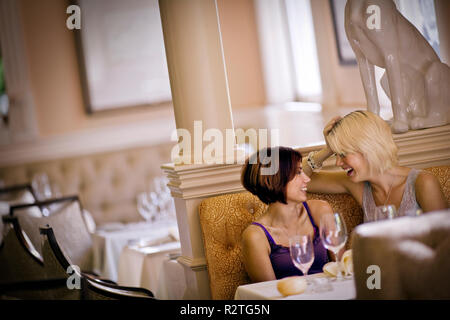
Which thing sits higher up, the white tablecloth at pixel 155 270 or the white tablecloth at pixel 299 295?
the white tablecloth at pixel 299 295

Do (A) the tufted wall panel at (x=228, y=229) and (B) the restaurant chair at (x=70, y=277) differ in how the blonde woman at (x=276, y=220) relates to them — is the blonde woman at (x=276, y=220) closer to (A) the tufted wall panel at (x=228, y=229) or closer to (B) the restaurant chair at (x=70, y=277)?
(A) the tufted wall panel at (x=228, y=229)

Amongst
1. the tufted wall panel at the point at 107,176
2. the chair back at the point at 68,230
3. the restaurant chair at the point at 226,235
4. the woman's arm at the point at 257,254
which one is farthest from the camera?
the tufted wall panel at the point at 107,176

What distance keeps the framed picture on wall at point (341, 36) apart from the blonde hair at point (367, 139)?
2.48 meters

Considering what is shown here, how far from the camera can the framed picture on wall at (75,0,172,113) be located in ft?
22.0

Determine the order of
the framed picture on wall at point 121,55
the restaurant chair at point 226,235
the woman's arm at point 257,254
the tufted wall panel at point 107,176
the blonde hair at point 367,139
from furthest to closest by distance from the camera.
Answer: the framed picture on wall at point 121,55 → the tufted wall panel at point 107,176 → the restaurant chair at point 226,235 → the blonde hair at point 367,139 → the woman's arm at point 257,254

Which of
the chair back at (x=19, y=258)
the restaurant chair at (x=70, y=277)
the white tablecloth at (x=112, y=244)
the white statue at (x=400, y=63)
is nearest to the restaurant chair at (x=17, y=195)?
the white tablecloth at (x=112, y=244)

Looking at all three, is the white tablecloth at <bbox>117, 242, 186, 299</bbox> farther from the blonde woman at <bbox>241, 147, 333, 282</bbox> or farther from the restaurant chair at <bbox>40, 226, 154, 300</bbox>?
the blonde woman at <bbox>241, 147, 333, 282</bbox>

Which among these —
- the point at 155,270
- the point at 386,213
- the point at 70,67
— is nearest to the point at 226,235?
the point at 386,213

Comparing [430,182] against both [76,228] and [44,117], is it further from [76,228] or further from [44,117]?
[44,117]

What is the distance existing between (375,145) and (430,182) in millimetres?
268

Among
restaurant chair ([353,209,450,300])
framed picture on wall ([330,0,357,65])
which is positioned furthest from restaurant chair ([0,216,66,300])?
framed picture on wall ([330,0,357,65])

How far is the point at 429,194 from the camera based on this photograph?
8.56ft

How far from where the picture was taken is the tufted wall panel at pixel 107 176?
6.50 m

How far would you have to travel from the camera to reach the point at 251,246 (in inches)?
102
